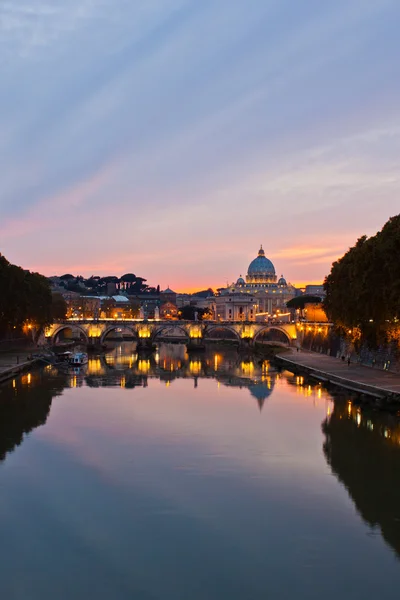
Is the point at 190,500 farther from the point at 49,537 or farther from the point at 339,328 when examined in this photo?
the point at 339,328

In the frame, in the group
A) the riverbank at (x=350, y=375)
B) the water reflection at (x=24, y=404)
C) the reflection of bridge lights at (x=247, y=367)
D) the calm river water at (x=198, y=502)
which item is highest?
the riverbank at (x=350, y=375)

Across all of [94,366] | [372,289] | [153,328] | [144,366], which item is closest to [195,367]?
[144,366]

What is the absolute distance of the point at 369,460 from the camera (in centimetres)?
2744

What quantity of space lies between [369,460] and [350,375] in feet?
72.7

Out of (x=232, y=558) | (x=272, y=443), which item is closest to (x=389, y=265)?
(x=272, y=443)

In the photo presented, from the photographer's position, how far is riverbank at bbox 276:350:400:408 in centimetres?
3883

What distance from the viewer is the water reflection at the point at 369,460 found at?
20.9 m

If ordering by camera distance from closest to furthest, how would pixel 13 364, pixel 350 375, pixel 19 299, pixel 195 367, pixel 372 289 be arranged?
pixel 372 289
pixel 350 375
pixel 13 364
pixel 19 299
pixel 195 367

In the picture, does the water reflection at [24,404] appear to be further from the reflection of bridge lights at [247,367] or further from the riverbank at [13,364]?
the reflection of bridge lights at [247,367]

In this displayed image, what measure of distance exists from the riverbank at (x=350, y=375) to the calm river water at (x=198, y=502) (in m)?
1.80

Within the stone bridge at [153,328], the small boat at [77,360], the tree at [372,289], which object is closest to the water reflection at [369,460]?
the tree at [372,289]

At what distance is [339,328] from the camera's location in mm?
59375

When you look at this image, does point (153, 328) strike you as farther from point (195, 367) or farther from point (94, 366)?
point (94, 366)

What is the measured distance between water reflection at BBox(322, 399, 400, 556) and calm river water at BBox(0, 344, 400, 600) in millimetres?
89
